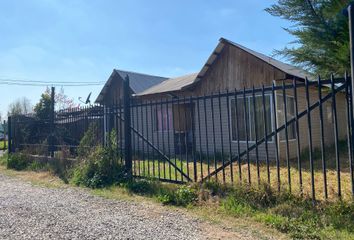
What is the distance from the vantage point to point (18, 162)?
11688mm

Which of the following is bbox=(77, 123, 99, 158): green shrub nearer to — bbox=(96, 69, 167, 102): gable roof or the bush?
the bush

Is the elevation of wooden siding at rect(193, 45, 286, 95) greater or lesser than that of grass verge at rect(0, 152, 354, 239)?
greater

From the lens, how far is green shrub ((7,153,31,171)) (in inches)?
453

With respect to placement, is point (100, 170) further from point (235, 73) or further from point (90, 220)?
point (235, 73)

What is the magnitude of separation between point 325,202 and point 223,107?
27.7 feet

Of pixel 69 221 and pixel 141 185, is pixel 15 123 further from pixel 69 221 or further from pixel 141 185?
pixel 69 221

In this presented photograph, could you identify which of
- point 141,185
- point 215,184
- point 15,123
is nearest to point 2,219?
point 141,185

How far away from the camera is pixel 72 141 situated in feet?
34.3

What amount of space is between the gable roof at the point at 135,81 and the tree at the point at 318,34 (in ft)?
44.0

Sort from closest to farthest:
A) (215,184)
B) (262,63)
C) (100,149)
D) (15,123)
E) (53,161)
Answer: (215,184)
(100,149)
(53,161)
(262,63)
(15,123)

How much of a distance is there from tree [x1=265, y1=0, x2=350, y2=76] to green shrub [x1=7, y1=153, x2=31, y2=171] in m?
9.73

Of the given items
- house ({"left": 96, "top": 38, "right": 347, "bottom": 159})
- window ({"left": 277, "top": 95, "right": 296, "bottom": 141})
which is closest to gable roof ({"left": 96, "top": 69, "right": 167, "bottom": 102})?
house ({"left": 96, "top": 38, "right": 347, "bottom": 159})

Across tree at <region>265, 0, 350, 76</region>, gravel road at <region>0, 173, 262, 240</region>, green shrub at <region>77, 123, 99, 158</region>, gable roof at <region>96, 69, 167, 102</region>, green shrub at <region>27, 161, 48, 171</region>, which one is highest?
gable roof at <region>96, 69, 167, 102</region>

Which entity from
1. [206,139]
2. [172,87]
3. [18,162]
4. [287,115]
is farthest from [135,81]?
[206,139]
